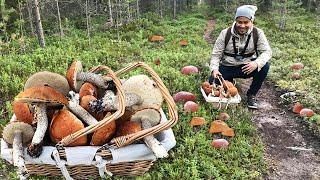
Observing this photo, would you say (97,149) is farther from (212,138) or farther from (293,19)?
(293,19)

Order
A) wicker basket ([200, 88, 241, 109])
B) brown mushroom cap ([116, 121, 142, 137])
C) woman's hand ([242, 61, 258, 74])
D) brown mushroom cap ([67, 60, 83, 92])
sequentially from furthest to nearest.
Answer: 1. woman's hand ([242, 61, 258, 74])
2. wicker basket ([200, 88, 241, 109])
3. brown mushroom cap ([67, 60, 83, 92])
4. brown mushroom cap ([116, 121, 142, 137])

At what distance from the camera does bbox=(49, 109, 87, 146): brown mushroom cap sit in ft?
14.4

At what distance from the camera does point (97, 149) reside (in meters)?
4.32

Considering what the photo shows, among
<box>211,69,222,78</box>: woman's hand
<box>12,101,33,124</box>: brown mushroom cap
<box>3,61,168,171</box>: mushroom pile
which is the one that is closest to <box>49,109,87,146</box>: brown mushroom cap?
<box>3,61,168,171</box>: mushroom pile

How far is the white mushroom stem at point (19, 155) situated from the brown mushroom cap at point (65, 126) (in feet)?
1.15

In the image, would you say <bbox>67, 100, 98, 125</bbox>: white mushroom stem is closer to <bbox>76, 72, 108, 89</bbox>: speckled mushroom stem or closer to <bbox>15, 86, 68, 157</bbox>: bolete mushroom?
<bbox>15, 86, 68, 157</bbox>: bolete mushroom

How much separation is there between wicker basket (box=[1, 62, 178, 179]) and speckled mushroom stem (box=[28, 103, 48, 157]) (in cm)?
9

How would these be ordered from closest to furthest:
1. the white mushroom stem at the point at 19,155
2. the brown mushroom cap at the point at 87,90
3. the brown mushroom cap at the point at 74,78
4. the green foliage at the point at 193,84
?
the white mushroom stem at the point at 19,155
the brown mushroom cap at the point at 87,90
the brown mushroom cap at the point at 74,78
the green foliage at the point at 193,84

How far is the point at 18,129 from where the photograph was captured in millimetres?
4371

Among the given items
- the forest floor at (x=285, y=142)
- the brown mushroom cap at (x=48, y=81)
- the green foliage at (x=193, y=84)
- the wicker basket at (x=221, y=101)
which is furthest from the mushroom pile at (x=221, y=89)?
the brown mushroom cap at (x=48, y=81)

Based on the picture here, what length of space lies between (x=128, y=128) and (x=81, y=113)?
56 cm

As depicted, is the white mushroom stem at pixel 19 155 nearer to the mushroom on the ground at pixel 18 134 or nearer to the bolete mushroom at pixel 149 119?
the mushroom on the ground at pixel 18 134

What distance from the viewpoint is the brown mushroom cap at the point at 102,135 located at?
4.40m

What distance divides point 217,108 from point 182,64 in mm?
3140
